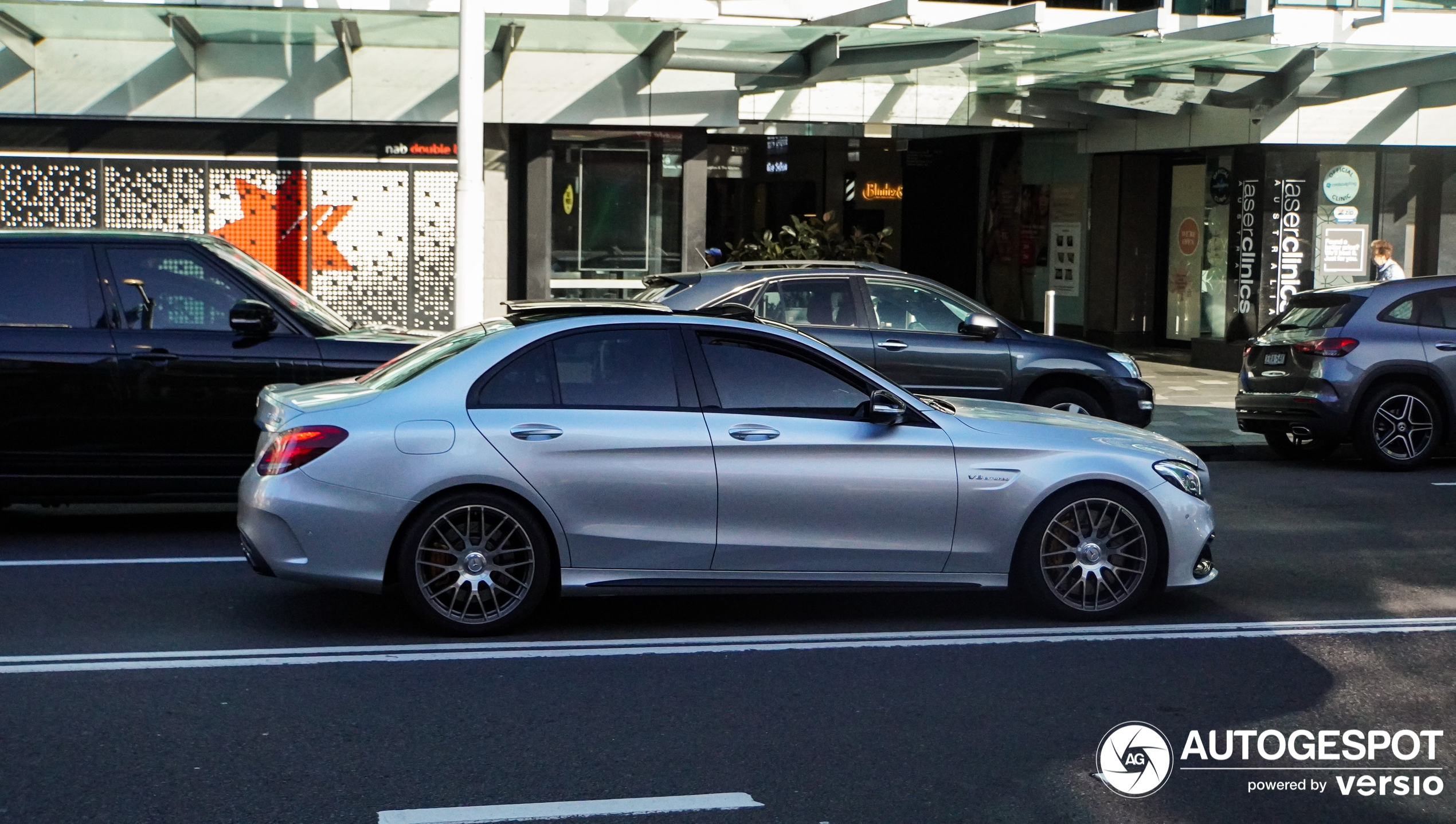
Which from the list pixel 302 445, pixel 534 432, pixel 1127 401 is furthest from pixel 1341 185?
pixel 302 445

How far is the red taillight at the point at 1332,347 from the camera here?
523 inches

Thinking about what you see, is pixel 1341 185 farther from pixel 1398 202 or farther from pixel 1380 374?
pixel 1380 374

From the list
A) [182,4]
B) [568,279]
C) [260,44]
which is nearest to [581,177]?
[568,279]

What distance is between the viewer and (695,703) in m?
5.89

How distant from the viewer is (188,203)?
18.8 meters

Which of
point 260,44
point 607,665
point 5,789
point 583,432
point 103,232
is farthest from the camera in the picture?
point 260,44

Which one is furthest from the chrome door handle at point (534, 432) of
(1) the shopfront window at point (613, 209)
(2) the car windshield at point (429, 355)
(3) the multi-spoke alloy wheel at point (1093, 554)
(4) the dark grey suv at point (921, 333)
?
(1) the shopfront window at point (613, 209)

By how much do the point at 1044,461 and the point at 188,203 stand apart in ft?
47.2

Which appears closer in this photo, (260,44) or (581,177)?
(260,44)

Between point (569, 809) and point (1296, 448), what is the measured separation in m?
11.5

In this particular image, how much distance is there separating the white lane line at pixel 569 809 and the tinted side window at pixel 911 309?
26.9ft

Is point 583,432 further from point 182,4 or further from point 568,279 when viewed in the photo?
point 568,279

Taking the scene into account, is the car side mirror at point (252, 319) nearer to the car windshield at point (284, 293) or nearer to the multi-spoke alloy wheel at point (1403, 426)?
the car windshield at point (284, 293)

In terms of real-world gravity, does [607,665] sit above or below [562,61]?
below
